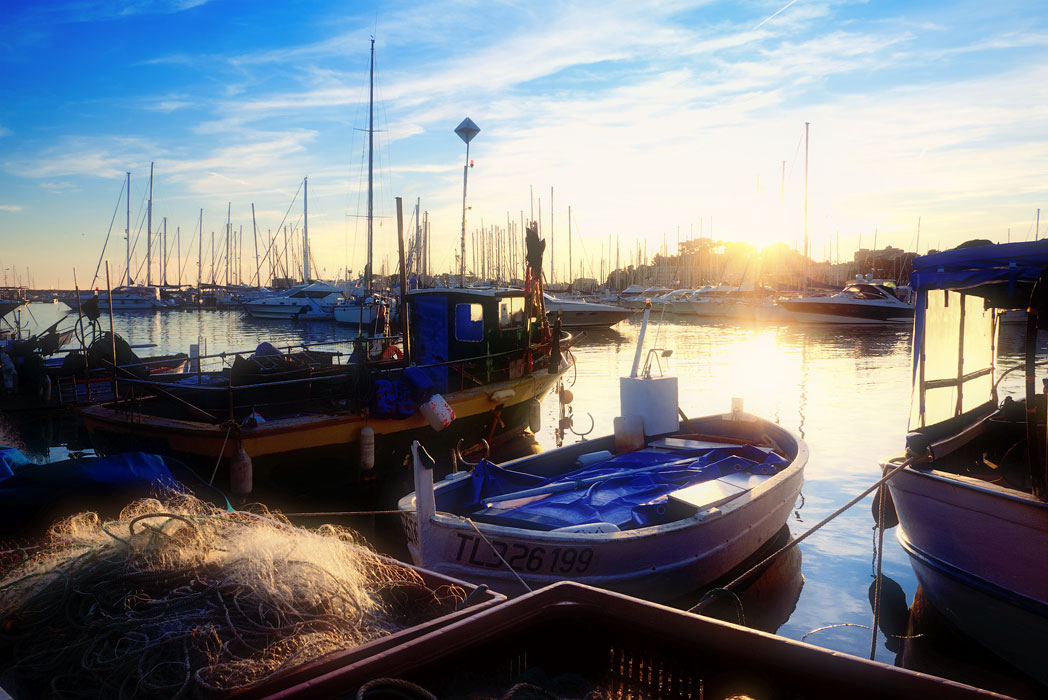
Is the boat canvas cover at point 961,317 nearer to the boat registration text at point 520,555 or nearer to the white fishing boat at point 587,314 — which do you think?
the boat registration text at point 520,555

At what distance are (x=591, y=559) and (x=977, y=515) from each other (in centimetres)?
338

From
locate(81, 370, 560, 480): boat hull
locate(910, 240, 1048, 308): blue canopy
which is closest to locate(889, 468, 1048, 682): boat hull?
locate(910, 240, 1048, 308): blue canopy

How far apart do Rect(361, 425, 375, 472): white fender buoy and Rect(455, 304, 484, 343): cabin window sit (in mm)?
3031

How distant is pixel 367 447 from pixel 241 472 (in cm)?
190

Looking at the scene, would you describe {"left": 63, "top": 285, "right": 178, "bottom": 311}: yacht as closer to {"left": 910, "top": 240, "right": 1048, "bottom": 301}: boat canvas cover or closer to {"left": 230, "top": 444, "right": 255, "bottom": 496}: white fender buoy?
{"left": 230, "top": 444, "right": 255, "bottom": 496}: white fender buoy

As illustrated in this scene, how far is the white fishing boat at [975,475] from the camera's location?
225 inches

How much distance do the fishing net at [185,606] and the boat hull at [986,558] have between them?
189 inches

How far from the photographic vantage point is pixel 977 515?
607 centimetres

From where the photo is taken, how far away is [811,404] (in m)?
20.8

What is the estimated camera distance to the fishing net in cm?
283

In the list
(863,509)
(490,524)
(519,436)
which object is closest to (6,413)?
(519,436)

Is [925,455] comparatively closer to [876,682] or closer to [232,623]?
[876,682]

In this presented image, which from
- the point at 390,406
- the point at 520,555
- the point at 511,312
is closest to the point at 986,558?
the point at 520,555

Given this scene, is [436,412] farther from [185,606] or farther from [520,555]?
[185,606]
